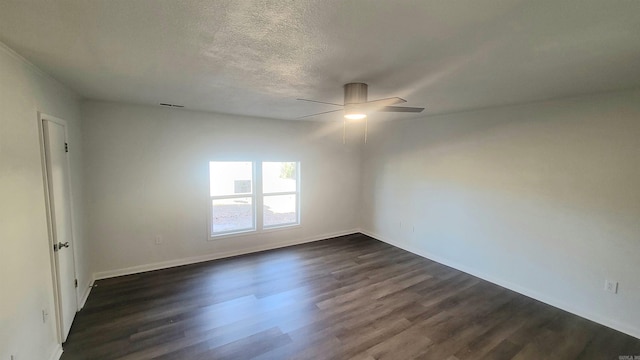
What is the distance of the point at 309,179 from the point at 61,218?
146 inches

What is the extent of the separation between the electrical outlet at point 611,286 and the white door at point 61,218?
5.46m

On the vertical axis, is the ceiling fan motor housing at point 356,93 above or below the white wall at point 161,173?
above

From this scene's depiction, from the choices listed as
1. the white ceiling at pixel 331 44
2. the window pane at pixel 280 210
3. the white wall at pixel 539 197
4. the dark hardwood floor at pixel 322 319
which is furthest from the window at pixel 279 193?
the white ceiling at pixel 331 44

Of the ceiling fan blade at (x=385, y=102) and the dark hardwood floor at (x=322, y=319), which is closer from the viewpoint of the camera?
the ceiling fan blade at (x=385, y=102)

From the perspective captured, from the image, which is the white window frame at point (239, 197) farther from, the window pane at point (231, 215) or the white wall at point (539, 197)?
the white wall at point (539, 197)

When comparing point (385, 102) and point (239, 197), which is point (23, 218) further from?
point (239, 197)

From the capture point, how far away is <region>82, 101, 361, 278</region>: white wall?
3.69 metres

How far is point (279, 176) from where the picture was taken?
5.28 metres

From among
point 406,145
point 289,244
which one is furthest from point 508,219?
point 289,244

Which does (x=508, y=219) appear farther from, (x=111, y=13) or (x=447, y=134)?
(x=111, y=13)

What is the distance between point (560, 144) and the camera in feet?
10.4

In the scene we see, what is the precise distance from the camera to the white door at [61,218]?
7.64 ft

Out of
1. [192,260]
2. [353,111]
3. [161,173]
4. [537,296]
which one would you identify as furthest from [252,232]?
[537,296]

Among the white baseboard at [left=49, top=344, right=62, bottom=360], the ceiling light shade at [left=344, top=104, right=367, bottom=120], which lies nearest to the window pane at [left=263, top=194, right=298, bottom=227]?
the ceiling light shade at [left=344, top=104, right=367, bottom=120]
